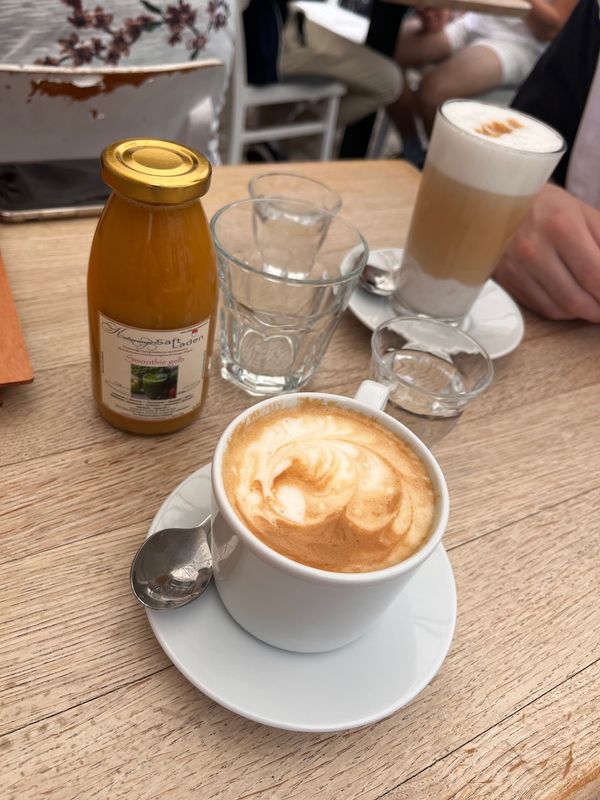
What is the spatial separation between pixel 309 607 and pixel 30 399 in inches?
13.1

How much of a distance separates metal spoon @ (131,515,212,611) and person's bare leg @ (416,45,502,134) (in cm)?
Answer: 229

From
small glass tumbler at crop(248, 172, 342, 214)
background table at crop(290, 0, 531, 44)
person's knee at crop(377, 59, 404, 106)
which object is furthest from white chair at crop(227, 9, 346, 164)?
small glass tumbler at crop(248, 172, 342, 214)

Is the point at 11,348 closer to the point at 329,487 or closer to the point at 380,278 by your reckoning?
the point at 329,487

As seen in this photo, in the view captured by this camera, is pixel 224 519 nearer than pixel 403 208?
Yes

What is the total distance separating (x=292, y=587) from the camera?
0.34 metres

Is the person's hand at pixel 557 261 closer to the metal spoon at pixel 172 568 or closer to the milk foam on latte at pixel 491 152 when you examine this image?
the milk foam on latte at pixel 491 152

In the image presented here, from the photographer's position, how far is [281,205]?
2.20ft

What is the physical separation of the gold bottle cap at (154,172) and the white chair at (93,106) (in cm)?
47

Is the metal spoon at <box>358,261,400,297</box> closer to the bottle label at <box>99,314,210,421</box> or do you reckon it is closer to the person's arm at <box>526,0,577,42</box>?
the bottle label at <box>99,314,210,421</box>

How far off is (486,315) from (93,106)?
63cm

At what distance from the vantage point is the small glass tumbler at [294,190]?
2.50 ft

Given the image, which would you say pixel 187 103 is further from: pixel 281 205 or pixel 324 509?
pixel 324 509

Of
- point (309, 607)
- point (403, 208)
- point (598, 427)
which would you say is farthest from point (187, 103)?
point (309, 607)

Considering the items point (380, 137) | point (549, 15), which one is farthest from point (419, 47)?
point (549, 15)
